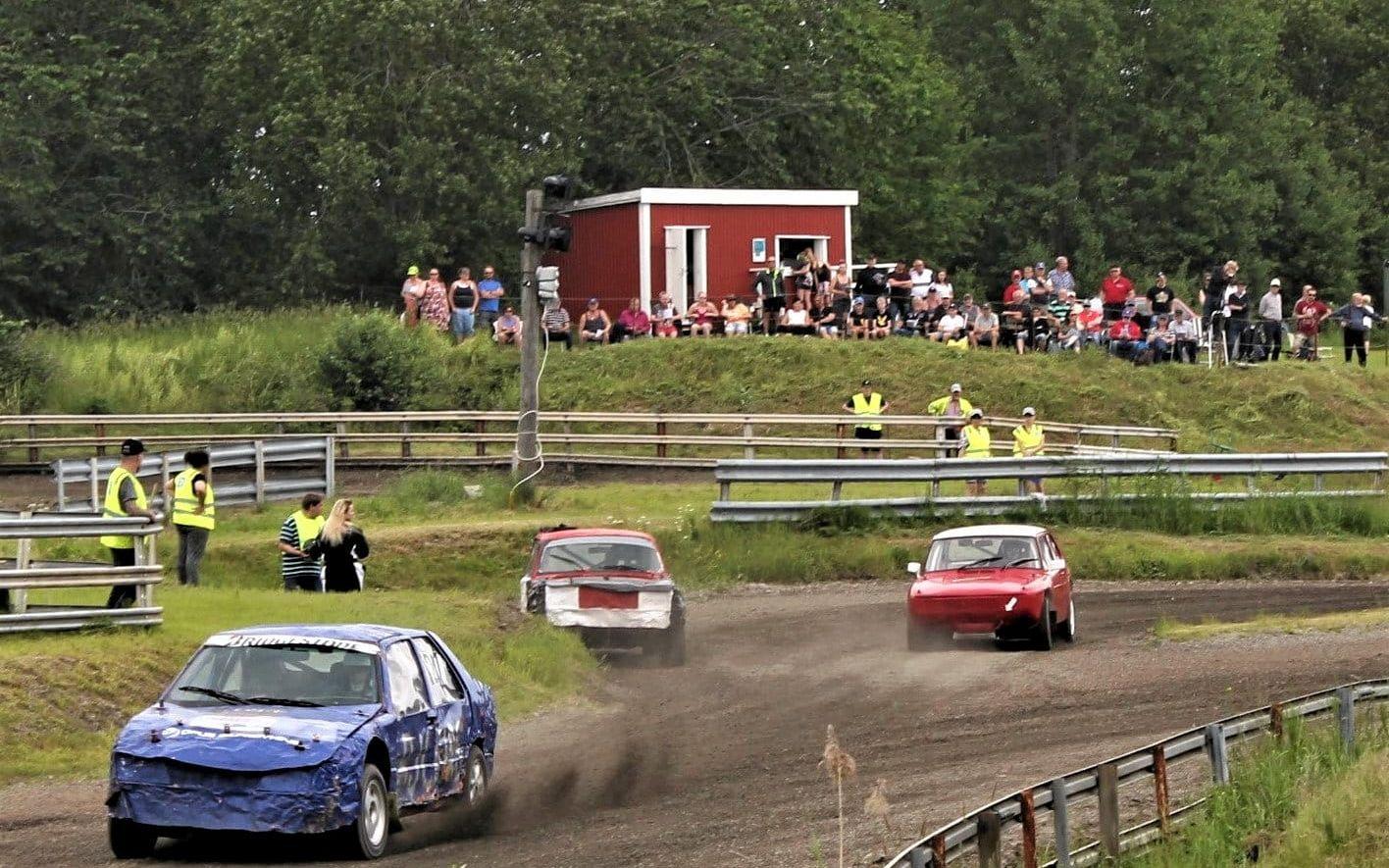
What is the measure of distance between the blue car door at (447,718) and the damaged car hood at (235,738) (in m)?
1.34

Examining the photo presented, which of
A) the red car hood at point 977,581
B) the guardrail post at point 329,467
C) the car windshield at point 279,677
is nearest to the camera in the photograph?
the car windshield at point 279,677

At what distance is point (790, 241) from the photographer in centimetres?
4962

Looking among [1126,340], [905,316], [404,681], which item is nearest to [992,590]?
[404,681]

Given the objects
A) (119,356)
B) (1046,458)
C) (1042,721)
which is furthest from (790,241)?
(1042,721)

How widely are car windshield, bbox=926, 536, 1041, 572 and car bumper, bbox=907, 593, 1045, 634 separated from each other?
0.67 m

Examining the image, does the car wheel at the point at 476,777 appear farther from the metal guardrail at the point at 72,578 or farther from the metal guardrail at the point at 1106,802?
the metal guardrail at the point at 72,578

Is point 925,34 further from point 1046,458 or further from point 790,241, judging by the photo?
point 1046,458

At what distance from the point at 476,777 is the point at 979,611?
28.6 feet

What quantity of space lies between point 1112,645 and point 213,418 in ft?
63.6

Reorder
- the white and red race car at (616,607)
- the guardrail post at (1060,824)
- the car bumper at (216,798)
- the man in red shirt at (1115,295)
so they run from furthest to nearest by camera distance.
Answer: the man in red shirt at (1115,295) < the white and red race car at (616,607) < the car bumper at (216,798) < the guardrail post at (1060,824)

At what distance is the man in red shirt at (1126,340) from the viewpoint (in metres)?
45.7

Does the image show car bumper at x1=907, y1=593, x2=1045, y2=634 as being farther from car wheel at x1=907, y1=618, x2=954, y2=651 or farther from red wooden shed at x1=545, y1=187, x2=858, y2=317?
red wooden shed at x1=545, y1=187, x2=858, y2=317

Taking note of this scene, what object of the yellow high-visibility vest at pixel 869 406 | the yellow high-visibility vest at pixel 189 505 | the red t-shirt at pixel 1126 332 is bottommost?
the yellow high-visibility vest at pixel 189 505

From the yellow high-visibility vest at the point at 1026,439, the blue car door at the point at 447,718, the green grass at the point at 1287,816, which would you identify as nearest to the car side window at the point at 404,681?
the blue car door at the point at 447,718
